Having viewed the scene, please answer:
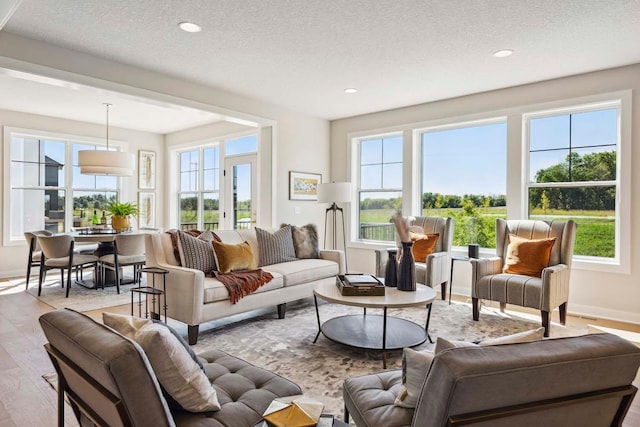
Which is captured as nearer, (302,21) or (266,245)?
(302,21)

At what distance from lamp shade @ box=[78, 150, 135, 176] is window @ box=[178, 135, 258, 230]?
1.92m

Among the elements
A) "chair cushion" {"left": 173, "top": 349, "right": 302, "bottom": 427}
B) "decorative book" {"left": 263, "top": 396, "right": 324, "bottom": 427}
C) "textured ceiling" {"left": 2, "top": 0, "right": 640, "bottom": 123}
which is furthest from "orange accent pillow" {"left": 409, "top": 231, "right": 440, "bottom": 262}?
"decorative book" {"left": 263, "top": 396, "right": 324, "bottom": 427}

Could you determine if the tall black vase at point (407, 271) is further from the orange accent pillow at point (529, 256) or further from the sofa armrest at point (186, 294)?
the sofa armrest at point (186, 294)

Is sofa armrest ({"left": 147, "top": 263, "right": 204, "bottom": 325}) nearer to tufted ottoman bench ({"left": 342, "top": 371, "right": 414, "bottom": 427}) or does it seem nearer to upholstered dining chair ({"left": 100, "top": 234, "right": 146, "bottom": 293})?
tufted ottoman bench ({"left": 342, "top": 371, "right": 414, "bottom": 427})

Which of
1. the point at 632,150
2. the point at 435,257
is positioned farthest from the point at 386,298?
the point at 632,150

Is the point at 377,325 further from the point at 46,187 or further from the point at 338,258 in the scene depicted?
the point at 46,187

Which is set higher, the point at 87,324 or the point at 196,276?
the point at 87,324

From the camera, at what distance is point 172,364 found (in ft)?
4.26

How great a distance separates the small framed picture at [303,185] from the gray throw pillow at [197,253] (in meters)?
2.30

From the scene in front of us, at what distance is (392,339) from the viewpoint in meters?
3.03

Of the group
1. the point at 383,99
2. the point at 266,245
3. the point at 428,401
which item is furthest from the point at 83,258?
the point at 428,401

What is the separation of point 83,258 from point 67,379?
4279mm

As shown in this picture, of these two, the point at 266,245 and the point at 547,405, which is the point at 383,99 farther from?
the point at 547,405

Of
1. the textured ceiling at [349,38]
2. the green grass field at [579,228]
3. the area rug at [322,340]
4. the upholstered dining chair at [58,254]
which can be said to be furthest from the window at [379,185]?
the upholstered dining chair at [58,254]
